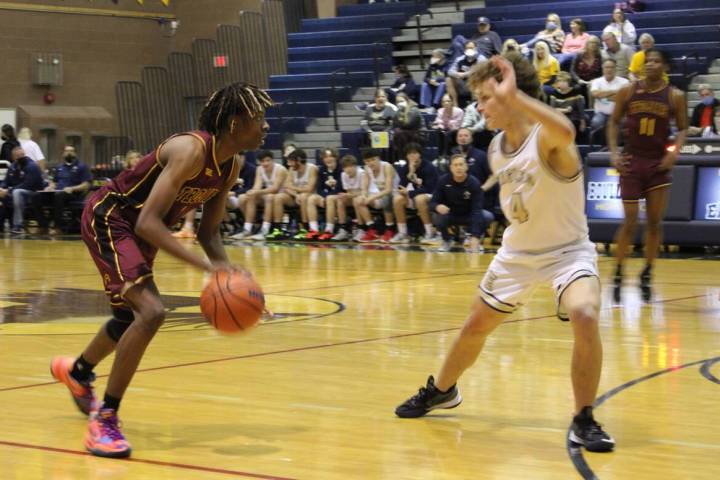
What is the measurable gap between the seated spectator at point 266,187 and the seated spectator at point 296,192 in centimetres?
7

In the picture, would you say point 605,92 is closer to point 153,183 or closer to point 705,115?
point 705,115

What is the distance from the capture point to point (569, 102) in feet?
51.7

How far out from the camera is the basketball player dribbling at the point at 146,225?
444 cm

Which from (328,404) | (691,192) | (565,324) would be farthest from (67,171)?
→ (328,404)

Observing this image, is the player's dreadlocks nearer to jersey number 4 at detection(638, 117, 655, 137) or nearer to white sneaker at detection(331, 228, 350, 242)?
jersey number 4 at detection(638, 117, 655, 137)

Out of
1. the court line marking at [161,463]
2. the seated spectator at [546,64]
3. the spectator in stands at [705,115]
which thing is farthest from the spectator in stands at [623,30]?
the court line marking at [161,463]

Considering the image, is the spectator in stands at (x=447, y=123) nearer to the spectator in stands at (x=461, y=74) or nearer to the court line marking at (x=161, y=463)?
the spectator in stands at (x=461, y=74)

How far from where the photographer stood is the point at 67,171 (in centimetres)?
1850

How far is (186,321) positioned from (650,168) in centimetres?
371

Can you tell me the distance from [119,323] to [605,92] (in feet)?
39.5

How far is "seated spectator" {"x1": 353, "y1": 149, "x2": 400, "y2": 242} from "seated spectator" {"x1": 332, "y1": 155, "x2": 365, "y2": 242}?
10cm

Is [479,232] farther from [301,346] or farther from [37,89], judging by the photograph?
[37,89]

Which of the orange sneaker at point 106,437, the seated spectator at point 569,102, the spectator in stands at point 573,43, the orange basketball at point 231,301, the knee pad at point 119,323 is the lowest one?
the orange sneaker at point 106,437

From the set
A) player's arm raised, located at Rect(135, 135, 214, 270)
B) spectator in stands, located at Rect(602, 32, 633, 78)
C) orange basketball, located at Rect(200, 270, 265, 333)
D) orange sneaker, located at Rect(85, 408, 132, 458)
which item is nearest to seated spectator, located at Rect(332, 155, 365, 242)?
spectator in stands, located at Rect(602, 32, 633, 78)
